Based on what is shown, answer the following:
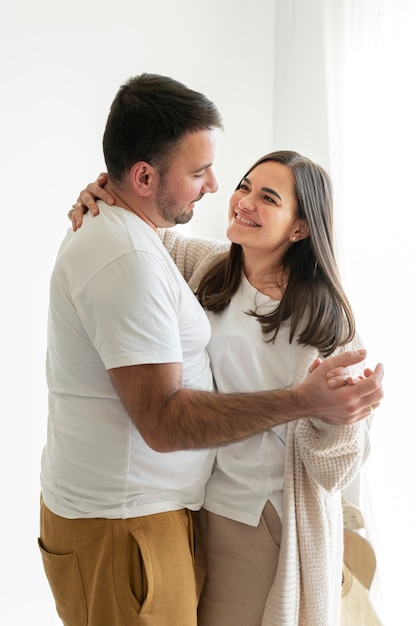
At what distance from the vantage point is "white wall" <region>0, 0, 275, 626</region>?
76.7 inches

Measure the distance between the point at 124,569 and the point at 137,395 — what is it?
0.36 metres

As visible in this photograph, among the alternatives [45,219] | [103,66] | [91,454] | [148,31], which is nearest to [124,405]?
[91,454]

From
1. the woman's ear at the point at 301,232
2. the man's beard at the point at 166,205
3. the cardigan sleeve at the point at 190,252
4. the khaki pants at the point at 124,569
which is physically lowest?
the khaki pants at the point at 124,569

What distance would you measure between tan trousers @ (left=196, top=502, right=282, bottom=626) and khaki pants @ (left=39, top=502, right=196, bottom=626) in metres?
0.14

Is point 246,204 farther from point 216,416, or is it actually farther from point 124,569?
point 124,569

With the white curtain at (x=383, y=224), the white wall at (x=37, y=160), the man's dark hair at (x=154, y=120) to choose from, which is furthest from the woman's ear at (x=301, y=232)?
the white wall at (x=37, y=160)

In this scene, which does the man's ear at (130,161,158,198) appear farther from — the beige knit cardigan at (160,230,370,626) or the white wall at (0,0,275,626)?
Answer: the white wall at (0,0,275,626)

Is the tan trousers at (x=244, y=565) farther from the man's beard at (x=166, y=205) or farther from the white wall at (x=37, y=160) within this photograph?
the white wall at (x=37, y=160)

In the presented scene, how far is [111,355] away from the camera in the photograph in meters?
1.17

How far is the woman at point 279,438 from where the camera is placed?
4.87 ft

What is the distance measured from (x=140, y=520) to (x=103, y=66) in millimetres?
1378

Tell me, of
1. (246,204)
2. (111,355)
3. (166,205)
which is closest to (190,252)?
(246,204)

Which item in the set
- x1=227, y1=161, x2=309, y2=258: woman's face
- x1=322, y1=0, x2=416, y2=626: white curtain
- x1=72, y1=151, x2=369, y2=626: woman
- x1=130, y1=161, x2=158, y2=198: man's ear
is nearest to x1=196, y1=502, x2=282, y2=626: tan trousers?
x1=72, y1=151, x2=369, y2=626: woman

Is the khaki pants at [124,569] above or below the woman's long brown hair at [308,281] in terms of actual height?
below
